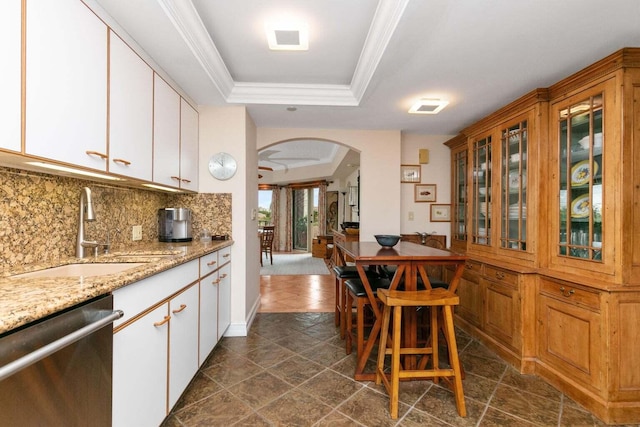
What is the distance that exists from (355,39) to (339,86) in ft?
2.37

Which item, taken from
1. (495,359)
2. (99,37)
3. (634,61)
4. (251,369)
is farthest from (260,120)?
(495,359)

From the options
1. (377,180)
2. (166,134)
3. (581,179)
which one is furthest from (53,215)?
(581,179)

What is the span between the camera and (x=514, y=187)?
2.58m

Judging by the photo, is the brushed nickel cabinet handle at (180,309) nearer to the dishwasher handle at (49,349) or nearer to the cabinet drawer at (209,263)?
the cabinet drawer at (209,263)

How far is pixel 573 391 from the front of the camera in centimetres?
195

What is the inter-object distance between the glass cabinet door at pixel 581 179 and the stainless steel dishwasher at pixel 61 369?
2689mm

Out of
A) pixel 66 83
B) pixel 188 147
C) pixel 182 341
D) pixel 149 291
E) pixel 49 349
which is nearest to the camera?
pixel 49 349

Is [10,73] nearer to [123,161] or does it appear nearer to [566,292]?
[123,161]

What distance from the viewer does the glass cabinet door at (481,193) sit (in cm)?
289

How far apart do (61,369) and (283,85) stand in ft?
8.43

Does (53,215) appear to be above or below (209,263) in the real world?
above

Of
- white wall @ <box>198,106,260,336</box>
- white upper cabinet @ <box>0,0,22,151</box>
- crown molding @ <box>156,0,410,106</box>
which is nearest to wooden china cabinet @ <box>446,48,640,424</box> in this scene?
crown molding @ <box>156,0,410,106</box>

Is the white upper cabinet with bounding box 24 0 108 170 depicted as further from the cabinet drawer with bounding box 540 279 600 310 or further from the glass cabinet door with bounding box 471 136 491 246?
the glass cabinet door with bounding box 471 136 491 246

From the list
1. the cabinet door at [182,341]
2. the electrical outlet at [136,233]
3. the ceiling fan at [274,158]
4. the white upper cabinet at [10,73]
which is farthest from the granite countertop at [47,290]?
the ceiling fan at [274,158]
